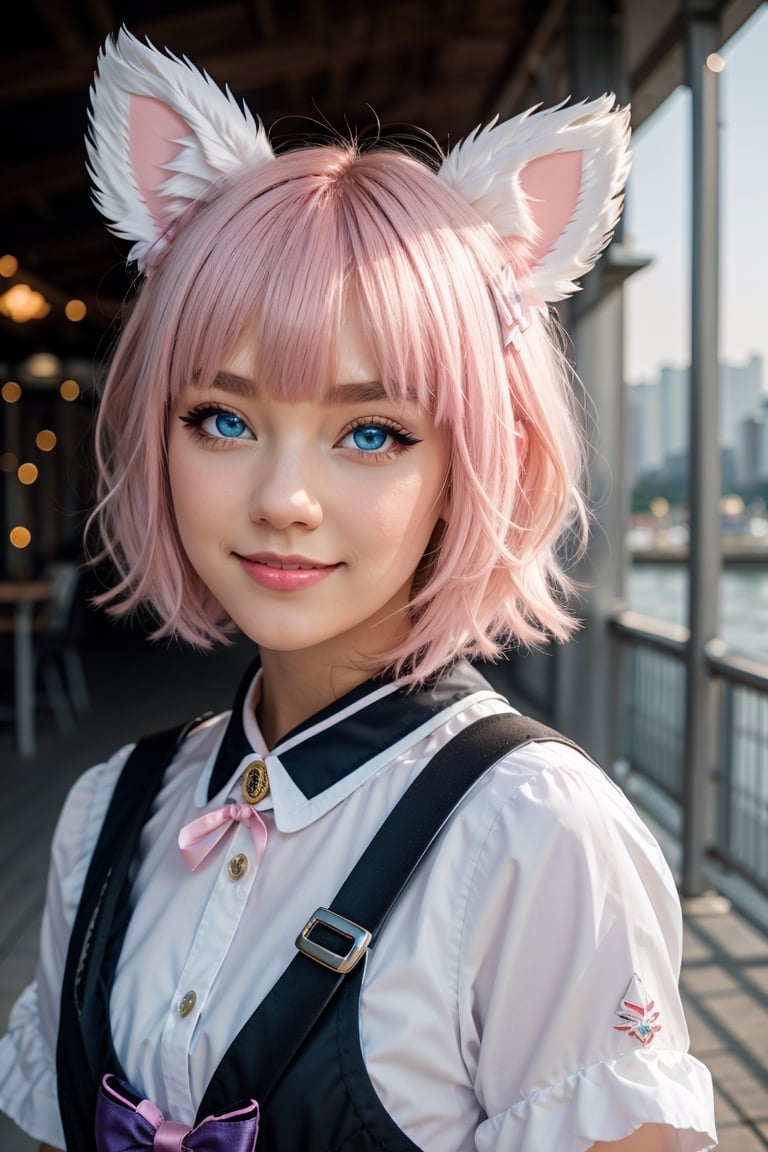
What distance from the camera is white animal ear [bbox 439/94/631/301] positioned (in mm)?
866

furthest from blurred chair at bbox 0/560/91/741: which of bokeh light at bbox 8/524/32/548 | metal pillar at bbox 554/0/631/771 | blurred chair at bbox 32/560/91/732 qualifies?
bokeh light at bbox 8/524/32/548

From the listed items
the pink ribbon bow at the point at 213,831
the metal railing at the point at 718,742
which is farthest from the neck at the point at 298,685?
the metal railing at the point at 718,742

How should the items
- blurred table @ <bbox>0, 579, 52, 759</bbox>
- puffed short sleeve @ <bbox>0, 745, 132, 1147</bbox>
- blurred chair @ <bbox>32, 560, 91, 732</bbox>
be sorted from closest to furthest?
puffed short sleeve @ <bbox>0, 745, 132, 1147</bbox>
blurred table @ <bbox>0, 579, 52, 759</bbox>
blurred chair @ <bbox>32, 560, 91, 732</bbox>

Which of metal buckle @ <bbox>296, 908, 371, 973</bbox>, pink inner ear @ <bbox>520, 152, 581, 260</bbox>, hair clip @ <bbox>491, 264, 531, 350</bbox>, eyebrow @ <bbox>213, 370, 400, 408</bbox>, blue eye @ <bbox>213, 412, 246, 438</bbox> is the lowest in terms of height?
metal buckle @ <bbox>296, 908, 371, 973</bbox>

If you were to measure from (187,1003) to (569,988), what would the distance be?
325 millimetres

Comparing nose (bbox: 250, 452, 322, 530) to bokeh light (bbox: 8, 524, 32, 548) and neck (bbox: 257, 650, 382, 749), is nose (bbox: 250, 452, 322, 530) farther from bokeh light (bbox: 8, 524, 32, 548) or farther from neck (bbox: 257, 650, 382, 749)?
bokeh light (bbox: 8, 524, 32, 548)

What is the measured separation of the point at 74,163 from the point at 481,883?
6.70 meters

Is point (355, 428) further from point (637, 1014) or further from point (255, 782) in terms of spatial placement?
point (637, 1014)

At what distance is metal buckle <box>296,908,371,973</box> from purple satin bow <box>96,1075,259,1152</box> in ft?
0.39

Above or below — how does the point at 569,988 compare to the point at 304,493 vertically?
below

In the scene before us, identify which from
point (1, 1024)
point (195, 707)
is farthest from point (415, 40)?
point (1, 1024)

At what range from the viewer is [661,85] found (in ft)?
14.8

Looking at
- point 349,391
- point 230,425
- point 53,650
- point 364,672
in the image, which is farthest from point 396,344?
point 53,650

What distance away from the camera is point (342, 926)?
77cm
